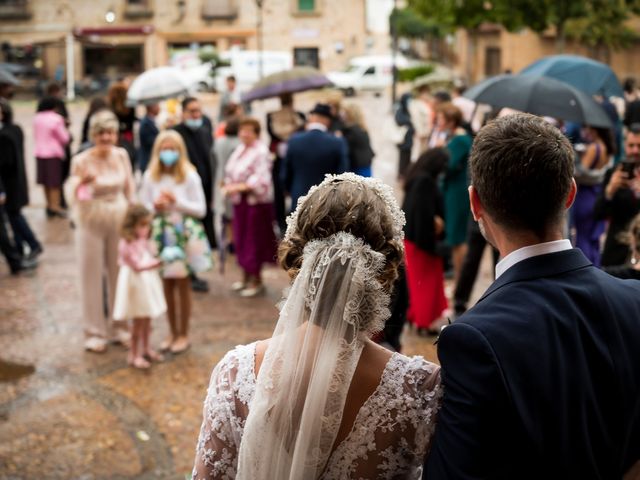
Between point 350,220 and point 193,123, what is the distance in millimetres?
7859

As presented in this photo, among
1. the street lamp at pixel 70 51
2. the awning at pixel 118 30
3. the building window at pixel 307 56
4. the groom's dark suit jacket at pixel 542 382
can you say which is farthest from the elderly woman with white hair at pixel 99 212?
the awning at pixel 118 30

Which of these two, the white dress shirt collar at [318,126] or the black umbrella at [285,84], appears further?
the black umbrella at [285,84]

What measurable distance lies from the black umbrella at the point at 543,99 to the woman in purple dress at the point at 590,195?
31cm

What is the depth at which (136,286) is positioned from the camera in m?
6.91

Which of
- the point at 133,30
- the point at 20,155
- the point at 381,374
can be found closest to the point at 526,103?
the point at 381,374

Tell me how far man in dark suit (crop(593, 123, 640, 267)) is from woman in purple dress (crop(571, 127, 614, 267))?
0.28 m

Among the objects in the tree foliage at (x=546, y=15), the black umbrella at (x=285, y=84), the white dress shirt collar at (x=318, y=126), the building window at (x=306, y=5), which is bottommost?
the white dress shirt collar at (x=318, y=126)

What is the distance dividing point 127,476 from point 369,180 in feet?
10.8

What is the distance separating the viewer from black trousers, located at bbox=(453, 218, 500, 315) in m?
7.68

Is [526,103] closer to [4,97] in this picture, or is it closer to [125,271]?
[125,271]

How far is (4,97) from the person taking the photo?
10852 mm

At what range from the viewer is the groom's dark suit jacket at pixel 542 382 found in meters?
2.11

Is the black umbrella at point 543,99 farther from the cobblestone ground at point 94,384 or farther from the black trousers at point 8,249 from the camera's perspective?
the black trousers at point 8,249

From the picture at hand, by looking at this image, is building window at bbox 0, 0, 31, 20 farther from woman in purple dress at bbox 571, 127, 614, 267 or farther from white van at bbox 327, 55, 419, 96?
woman in purple dress at bbox 571, 127, 614, 267
